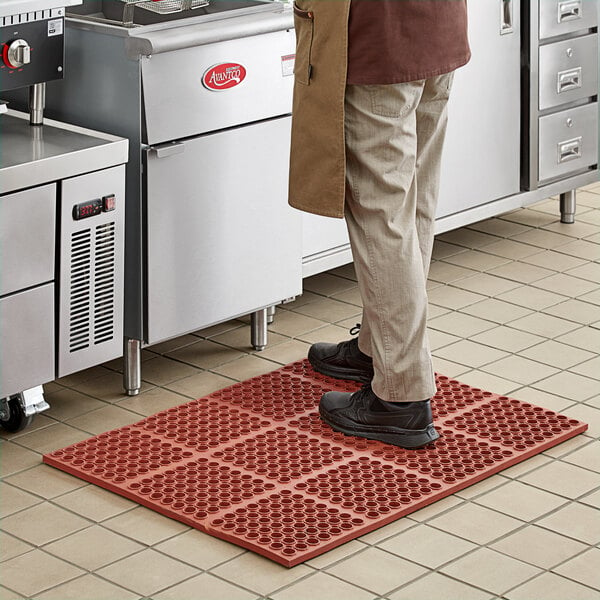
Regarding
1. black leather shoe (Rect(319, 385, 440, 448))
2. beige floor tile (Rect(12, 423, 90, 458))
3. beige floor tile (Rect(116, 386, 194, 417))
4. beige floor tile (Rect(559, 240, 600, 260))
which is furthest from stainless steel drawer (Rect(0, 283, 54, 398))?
beige floor tile (Rect(559, 240, 600, 260))

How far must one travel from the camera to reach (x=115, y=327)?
3160 mm

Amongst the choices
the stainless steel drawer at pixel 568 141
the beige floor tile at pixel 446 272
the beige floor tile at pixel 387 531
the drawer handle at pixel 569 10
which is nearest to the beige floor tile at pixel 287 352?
the beige floor tile at pixel 446 272

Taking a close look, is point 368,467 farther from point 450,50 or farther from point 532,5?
point 532,5

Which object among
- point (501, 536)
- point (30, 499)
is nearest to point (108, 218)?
point (30, 499)

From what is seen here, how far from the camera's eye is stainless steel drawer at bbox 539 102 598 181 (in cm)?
439

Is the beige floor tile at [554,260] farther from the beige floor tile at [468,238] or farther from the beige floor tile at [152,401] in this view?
the beige floor tile at [152,401]

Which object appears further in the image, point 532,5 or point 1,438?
point 532,5

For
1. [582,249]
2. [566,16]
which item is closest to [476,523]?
[582,249]

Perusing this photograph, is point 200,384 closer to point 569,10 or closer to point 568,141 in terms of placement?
point 568,141

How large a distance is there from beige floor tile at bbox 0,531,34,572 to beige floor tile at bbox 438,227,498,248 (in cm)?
225

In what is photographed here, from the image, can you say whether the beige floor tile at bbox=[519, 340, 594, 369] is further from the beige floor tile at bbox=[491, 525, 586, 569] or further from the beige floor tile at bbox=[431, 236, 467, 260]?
the beige floor tile at bbox=[491, 525, 586, 569]

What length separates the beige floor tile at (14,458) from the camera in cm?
291

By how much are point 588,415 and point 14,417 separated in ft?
4.53

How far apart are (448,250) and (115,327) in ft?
5.16
